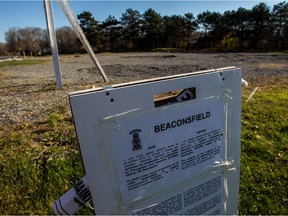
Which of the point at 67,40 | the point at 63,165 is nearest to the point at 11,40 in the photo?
the point at 67,40

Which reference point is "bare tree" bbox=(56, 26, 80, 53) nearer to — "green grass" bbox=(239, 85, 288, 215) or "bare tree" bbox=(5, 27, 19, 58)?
"bare tree" bbox=(5, 27, 19, 58)

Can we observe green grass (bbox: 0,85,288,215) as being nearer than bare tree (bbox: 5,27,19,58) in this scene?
Yes

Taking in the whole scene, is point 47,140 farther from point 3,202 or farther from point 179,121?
point 179,121

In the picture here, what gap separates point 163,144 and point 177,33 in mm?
45458

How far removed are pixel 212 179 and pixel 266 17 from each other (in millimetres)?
38773

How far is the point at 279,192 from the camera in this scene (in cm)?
217

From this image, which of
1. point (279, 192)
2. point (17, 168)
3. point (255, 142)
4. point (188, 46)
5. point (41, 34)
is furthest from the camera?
point (41, 34)

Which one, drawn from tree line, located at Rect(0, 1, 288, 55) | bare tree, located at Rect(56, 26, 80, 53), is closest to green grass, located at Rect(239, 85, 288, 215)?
tree line, located at Rect(0, 1, 288, 55)

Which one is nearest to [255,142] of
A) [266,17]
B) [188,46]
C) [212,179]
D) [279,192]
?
[279,192]

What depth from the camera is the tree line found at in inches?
1304

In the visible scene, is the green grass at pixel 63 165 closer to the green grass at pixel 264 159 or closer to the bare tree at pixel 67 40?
the green grass at pixel 264 159

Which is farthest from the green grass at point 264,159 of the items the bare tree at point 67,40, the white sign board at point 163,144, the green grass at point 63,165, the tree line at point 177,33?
the bare tree at point 67,40

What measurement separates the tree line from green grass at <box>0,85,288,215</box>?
30.9 meters

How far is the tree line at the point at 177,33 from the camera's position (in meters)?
33.1
